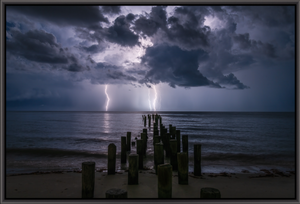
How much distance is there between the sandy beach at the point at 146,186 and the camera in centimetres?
537

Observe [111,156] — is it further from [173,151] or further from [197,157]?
[197,157]

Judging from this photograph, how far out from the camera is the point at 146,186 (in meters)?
5.70

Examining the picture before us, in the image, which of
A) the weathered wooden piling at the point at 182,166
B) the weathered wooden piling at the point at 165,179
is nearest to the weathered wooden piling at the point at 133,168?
the weathered wooden piling at the point at 182,166

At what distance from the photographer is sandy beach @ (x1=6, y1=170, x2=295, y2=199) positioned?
17.6ft

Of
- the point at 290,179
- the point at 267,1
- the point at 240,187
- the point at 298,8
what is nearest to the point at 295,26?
the point at 298,8

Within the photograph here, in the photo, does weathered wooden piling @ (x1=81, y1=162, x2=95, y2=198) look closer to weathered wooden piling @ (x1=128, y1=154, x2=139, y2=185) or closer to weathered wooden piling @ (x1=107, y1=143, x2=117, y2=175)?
weathered wooden piling @ (x1=128, y1=154, x2=139, y2=185)

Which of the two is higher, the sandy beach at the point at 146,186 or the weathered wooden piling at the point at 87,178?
the weathered wooden piling at the point at 87,178

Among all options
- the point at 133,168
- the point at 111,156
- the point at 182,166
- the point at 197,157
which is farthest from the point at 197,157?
the point at 111,156

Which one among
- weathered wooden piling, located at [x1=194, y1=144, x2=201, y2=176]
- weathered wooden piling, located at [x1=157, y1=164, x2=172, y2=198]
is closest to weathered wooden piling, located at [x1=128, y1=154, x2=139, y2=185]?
weathered wooden piling, located at [x1=157, y1=164, x2=172, y2=198]

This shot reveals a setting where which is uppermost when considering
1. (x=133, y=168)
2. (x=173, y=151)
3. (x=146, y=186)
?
(x=173, y=151)

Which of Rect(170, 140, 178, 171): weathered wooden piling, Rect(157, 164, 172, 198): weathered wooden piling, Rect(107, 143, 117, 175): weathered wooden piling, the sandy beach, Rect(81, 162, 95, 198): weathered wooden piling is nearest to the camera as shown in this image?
Rect(157, 164, 172, 198): weathered wooden piling

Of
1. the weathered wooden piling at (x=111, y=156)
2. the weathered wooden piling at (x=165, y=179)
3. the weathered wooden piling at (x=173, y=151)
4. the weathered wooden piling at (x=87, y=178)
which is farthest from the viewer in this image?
the weathered wooden piling at (x=173, y=151)

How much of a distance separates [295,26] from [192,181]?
522 cm

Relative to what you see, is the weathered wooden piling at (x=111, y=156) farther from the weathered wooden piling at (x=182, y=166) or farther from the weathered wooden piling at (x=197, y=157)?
the weathered wooden piling at (x=197, y=157)
